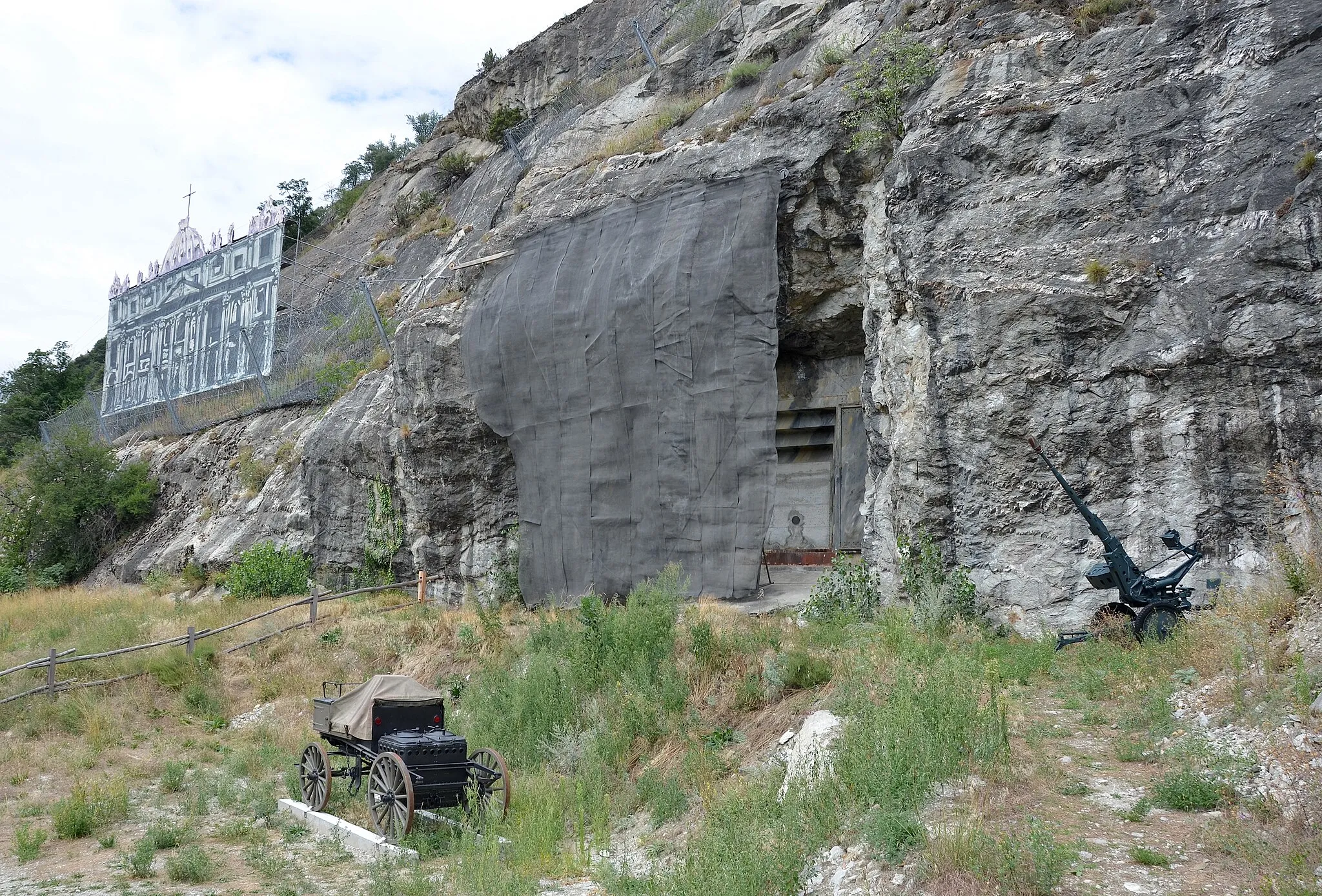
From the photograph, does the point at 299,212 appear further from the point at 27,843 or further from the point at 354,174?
the point at 27,843

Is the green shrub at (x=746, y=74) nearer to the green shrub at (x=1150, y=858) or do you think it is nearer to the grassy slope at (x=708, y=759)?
the grassy slope at (x=708, y=759)

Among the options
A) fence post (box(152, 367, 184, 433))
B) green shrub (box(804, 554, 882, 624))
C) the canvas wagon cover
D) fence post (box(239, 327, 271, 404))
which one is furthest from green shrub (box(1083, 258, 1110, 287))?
fence post (box(152, 367, 184, 433))

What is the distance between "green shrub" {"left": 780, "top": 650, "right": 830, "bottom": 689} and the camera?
8.18 m

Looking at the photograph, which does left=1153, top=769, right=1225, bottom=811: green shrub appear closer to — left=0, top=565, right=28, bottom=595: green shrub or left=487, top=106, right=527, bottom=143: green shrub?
left=487, top=106, right=527, bottom=143: green shrub

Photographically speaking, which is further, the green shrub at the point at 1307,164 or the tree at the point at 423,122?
the tree at the point at 423,122

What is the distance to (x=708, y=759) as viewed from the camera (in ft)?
Answer: 24.9

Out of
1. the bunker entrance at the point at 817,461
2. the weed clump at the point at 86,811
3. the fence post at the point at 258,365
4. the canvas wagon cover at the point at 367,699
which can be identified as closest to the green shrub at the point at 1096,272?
the bunker entrance at the point at 817,461

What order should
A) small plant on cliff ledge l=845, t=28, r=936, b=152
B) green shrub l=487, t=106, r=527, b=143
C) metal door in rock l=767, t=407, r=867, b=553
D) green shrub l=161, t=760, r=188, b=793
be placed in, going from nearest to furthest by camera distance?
green shrub l=161, t=760, r=188, b=793 < small plant on cliff ledge l=845, t=28, r=936, b=152 < metal door in rock l=767, t=407, r=867, b=553 < green shrub l=487, t=106, r=527, b=143

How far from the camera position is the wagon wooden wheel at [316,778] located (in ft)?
29.1

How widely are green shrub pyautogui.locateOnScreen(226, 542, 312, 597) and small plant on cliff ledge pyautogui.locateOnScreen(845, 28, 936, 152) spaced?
13.3 meters

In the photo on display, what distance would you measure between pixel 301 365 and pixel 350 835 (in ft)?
65.5

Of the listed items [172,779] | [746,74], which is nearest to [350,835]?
[172,779]

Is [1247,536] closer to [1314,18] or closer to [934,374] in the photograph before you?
[934,374]

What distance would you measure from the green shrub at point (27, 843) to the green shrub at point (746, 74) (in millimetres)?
14617
